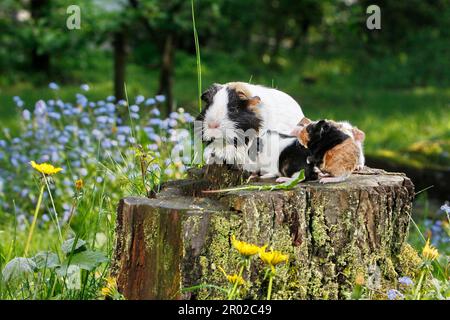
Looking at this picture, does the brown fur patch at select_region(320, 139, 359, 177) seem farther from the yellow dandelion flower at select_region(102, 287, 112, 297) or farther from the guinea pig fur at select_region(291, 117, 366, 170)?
the yellow dandelion flower at select_region(102, 287, 112, 297)

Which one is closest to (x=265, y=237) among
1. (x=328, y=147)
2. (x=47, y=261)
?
(x=328, y=147)

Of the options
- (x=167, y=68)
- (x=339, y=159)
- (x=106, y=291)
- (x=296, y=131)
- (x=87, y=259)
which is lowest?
(x=106, y=291)

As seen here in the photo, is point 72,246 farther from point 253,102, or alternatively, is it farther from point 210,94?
point 253,102

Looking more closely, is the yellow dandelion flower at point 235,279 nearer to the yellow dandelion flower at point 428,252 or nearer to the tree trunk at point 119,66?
the yellow dandelion flower at point 428,252

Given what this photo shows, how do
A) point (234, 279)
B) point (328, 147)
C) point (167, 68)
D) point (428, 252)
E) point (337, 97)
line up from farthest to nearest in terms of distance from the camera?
point (337, 97), point (167, 68), point (328, 147), point (428, 252), point (234, 279)

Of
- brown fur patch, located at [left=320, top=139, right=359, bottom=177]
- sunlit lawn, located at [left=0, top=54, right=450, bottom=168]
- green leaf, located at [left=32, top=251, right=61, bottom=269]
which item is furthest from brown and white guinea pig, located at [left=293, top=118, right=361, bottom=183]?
sunlit lawn, located at [left=0, top=54, right=450, bottom=168]

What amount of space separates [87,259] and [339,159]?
4.16ft

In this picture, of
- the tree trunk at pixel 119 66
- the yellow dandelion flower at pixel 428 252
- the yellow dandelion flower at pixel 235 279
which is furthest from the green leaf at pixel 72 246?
the tree trunk at pixel 119 66

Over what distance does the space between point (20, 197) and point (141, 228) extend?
371 cm

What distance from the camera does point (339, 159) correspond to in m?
3.31

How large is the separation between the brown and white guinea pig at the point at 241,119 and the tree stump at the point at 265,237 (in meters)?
0.25

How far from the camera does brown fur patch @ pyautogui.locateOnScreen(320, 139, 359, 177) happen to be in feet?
10.8

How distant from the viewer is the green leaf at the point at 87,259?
319 cm

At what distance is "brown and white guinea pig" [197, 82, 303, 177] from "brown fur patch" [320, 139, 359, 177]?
0.81 ft
